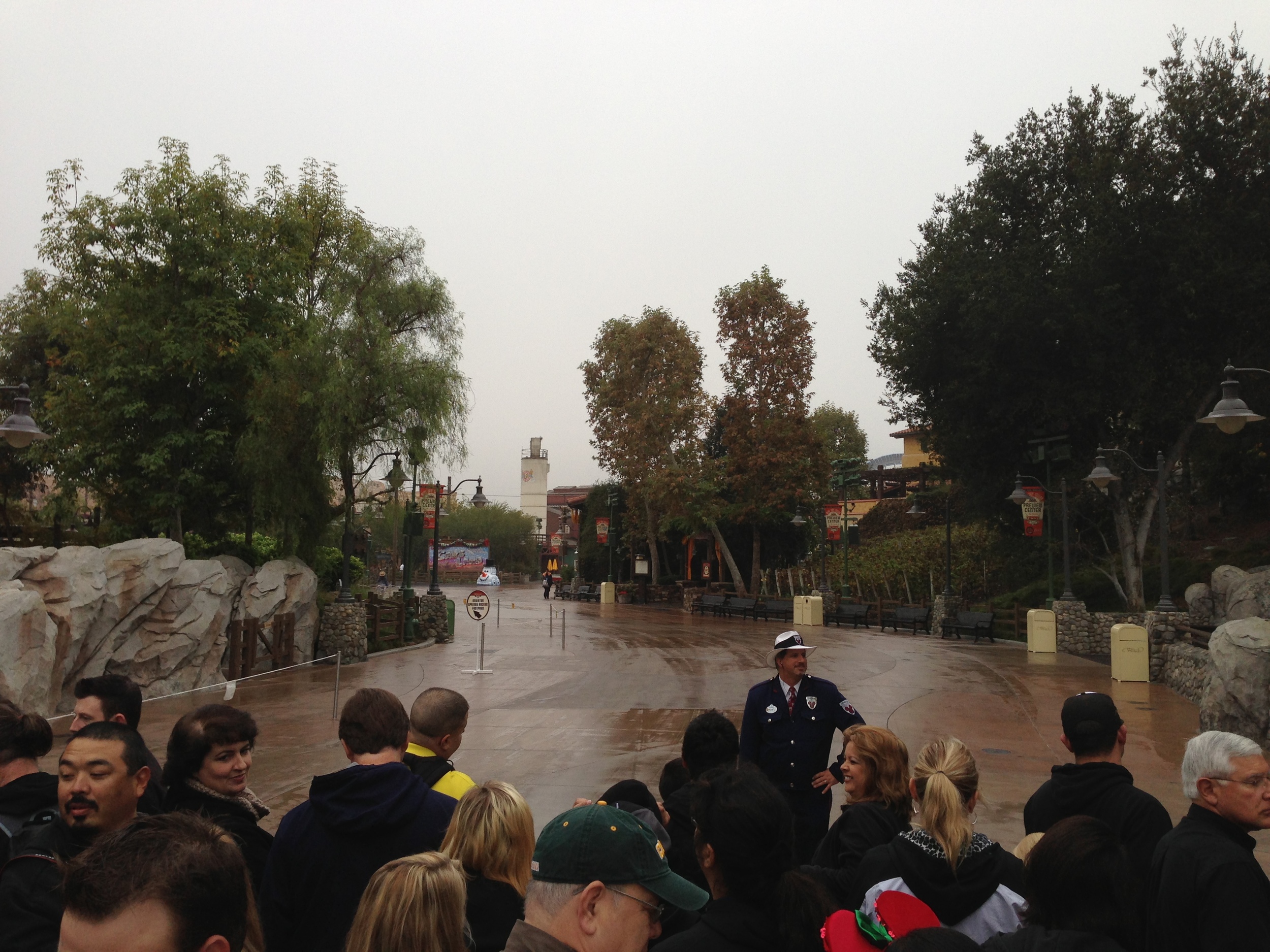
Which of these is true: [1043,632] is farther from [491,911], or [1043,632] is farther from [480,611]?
[491,911]

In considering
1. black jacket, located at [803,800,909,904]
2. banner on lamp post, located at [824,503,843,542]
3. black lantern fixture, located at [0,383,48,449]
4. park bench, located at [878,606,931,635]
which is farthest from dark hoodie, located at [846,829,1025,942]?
banner on lamp post, located at [824,503,843,542]

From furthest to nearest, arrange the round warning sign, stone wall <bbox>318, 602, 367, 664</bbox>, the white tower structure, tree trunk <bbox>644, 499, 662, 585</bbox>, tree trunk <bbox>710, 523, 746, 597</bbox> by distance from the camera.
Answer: the white tower structure < tree trunk <bbox>644, 499, 662, 585</bbox> < tree trunk <bbox>710, 523, 746, 597</bbox> < stone wall <bbox>318, 602, 367, 664</bbox> < the round warning sign

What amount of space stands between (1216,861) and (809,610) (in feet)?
106

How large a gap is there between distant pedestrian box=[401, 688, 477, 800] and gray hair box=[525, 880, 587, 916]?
1.81 m

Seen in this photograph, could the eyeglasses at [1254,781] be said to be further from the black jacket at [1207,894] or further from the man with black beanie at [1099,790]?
the man with black beanie at [1099,790]

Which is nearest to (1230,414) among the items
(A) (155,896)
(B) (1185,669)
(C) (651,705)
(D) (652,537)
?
(B) (1185,669)

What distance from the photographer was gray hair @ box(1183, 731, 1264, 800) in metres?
3.19

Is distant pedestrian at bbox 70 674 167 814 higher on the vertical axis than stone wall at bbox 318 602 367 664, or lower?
higher

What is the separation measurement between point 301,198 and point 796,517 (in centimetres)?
2081

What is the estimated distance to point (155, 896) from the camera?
1717mm

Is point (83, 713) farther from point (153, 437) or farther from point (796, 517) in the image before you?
point (796, 517)

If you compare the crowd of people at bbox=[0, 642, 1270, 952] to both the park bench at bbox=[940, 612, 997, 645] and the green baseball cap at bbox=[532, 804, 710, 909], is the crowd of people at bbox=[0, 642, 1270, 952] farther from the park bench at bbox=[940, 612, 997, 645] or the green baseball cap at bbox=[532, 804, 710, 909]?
the park bench at bbox=[940, 612, 997, 645]

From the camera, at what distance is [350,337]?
23.3m

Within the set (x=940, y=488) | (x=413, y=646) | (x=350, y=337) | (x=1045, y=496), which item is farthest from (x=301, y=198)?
(x=940, y=488)
